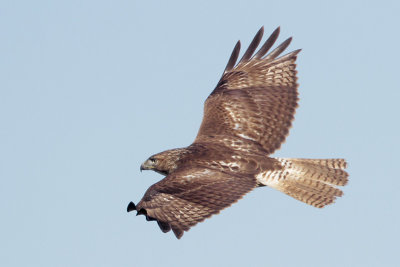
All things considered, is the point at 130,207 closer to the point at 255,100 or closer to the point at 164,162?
the point at 164,162

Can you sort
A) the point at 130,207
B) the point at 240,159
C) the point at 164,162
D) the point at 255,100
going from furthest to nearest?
the point at 255,100
the point at 164,162
the point at 240,159
the point at 130,207

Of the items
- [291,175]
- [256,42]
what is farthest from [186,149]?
[256,42]

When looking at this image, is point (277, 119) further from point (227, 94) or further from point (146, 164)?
point (146, 164)

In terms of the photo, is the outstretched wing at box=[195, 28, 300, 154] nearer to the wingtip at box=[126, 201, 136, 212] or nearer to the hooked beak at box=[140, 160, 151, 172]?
the hooked beak at box=[140, 160, 151, 172]

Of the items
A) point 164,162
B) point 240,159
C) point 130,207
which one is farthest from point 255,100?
point 130,207

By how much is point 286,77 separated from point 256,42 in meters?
0.93

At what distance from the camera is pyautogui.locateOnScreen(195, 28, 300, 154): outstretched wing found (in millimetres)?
15625

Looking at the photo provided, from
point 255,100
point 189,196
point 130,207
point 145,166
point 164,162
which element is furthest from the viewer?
point 255,100

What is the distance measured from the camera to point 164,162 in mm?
15047

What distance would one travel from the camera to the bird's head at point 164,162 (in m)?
14.9

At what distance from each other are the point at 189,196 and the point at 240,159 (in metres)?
1.60

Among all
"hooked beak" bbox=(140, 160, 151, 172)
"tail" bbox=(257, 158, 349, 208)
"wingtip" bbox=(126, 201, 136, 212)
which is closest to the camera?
"wingtip" bbox=(126, 201, 136, 212)

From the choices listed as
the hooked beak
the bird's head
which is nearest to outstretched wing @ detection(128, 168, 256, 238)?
the bird's head

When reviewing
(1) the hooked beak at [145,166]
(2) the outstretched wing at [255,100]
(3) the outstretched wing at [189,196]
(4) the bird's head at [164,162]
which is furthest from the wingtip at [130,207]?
(2) the outstretched wing at [255,100]
